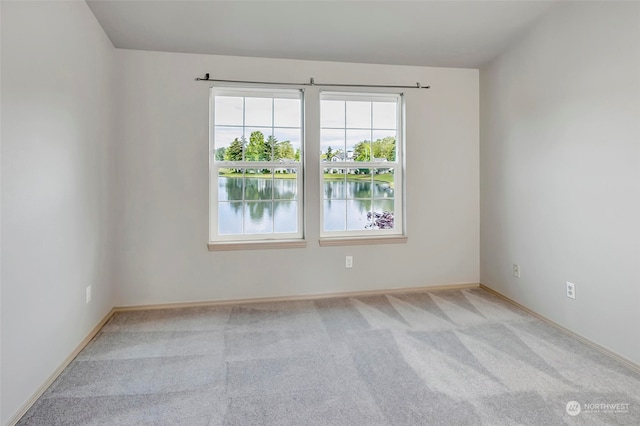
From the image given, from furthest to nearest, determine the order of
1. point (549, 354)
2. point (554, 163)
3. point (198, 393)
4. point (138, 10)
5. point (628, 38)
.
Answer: point (554, 163)
point (138, 10)
point (549, 354)
point (628, 38)
point (198, 393)

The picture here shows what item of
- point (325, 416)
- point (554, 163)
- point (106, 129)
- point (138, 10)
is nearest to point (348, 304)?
point (325, 416)

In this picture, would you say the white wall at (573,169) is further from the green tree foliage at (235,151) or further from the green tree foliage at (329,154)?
the green tree foliage at (235,151)

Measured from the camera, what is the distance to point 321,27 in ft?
8.81

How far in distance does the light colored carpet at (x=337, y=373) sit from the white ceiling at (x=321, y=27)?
2386 millimetres

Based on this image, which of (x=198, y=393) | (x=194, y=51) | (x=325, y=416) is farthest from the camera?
(x=194, y=51)

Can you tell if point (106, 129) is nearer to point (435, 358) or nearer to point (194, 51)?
point (194, 51)

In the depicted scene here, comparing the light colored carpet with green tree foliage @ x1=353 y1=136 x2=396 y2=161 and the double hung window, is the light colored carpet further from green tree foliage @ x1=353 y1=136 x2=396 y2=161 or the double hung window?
green tree foliage @ x1=353 y1=136 x2=396 y2=161

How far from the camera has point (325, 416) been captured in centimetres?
160

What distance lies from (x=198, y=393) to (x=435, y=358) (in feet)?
4.81

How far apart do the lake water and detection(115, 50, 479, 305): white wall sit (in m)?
0.19

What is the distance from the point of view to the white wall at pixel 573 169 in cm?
205

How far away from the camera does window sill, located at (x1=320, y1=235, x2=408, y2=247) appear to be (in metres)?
3.28

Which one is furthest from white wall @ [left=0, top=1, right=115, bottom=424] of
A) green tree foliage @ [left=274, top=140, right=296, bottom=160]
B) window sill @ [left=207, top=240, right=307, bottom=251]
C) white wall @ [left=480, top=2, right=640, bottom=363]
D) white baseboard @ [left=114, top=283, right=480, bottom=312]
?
white wall @ [left=480, top=2, right=640, bottom=363]

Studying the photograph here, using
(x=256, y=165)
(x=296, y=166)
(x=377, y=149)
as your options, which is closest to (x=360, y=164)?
(x=377, y=149)
